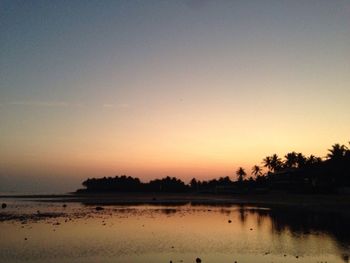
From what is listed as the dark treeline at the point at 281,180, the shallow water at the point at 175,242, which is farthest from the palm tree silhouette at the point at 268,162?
the shallow water at the point at 175,242

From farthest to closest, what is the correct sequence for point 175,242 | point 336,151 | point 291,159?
point 291,159 → point 336,151 → point 175,242

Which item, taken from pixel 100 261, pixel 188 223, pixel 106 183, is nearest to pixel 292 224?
pixel 188 223

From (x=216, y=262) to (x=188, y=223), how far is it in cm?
1897

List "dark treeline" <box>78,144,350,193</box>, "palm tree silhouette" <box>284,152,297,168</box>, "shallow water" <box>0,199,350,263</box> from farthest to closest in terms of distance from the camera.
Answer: "palm tree silhouette" <box>284,152,297,168</box>, "dark treeline" <box>78,144,350,193</box>, "shallow water" <box>0,199,350,263</box>

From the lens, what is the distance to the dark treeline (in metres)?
78.9

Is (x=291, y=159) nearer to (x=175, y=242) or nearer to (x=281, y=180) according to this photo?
(x=281, y=180)

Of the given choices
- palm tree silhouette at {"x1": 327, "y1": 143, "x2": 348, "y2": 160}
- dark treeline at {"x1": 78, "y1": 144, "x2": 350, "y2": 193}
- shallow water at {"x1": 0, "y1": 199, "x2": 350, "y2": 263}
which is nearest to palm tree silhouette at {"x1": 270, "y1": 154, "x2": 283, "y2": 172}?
dark treeline at {"x1": 78, "y1": 144, "x2": 350, "y2": 193}

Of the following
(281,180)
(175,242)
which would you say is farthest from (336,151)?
(175,242)

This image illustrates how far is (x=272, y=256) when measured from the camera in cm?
2131

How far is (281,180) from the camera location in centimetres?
10994

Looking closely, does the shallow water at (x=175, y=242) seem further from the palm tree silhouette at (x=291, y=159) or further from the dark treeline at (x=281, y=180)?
the palm tree silhouette at (x=291, y=159)

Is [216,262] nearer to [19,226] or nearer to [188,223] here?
[188,223]

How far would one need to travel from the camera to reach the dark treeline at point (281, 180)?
78938 mm

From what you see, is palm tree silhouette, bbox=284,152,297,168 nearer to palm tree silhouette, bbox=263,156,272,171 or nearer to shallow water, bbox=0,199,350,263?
palm tree silhouette, bbox=263,156,272,171
